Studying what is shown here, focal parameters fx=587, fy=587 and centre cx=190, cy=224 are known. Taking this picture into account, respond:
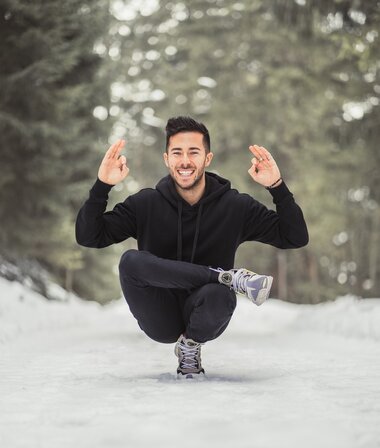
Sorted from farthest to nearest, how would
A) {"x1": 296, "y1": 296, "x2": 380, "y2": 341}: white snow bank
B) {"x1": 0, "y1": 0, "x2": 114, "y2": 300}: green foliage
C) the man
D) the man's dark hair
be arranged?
{"x1": 0, "y1": 0, "x2": 114, "y2": 300}: green foliage → {"x1": 296, "y1": 296, "x2": 380, "y2": 341}: white snow bank → the man's dark hair → the man

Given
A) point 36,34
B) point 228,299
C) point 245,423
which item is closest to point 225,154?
point 36,34

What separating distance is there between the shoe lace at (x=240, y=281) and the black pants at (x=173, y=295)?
0.19 ft

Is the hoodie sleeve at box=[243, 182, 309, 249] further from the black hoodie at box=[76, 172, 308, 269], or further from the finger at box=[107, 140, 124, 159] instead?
the finger at box=[107, 140, 124, 159]

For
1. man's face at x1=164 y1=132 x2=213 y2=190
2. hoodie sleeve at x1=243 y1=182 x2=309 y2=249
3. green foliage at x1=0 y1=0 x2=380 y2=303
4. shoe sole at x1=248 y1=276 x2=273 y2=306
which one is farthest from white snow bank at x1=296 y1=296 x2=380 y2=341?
man's face at x1=164 y1=132 x2=213 y2=190

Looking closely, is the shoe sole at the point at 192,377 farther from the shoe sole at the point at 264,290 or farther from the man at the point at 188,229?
the shoe sole at the point at 264,290

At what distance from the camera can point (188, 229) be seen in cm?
412

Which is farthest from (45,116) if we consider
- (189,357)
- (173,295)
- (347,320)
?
(189,357)

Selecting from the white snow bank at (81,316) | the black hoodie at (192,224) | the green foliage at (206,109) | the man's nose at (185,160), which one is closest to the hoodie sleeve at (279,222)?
the black hoodie at (192,224)

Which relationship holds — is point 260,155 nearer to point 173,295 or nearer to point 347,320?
point 173,295

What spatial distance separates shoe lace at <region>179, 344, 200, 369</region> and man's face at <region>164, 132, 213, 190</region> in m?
1.11

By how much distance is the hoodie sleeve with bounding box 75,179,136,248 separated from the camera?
152 inches

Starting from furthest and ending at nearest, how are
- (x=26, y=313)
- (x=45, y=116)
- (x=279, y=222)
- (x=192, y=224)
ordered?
(x=45, y=116), (x=26, y=313), (x=192, y=224), (x=279, y=222)

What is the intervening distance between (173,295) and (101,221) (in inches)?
29.3

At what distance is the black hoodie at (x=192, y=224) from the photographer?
13.4 ft
